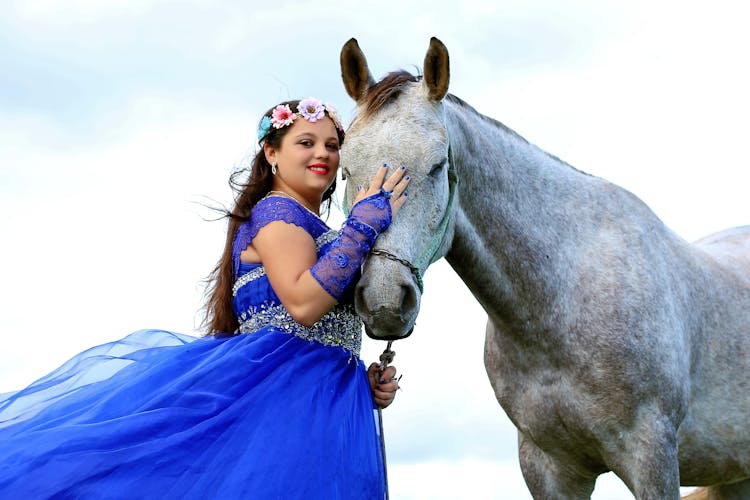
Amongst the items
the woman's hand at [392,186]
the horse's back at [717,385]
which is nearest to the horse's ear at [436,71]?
the woman's hand at [392,186]

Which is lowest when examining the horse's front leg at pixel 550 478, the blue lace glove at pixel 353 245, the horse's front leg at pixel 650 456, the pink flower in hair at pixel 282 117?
the horse's front leg at pixel 550 478

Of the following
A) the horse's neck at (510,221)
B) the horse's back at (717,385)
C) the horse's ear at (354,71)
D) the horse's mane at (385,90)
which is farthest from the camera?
the horse's back at (717,385)

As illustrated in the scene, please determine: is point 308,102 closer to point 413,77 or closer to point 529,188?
point 413,77

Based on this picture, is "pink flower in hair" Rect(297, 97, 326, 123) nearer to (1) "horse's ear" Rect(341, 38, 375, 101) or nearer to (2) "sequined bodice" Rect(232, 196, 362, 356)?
(1) "horse's ear" Rect(341, 38, 375, 101)

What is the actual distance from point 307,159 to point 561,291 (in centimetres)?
131

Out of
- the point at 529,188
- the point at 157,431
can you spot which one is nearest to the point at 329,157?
the point at 529,188

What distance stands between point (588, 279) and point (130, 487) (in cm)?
218

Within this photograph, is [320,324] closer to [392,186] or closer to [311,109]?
[392,186]

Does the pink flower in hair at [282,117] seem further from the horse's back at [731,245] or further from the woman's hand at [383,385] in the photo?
the horse's back at [731,245]

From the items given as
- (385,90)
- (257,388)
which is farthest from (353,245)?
(385,90)

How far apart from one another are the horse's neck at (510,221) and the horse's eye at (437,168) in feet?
0.70

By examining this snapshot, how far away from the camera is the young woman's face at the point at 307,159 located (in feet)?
11.3

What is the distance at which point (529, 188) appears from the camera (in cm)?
385

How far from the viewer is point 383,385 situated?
3.27 metres
